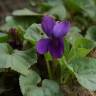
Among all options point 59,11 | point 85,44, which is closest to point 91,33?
point 59,11

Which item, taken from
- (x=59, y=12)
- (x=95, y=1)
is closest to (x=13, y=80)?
(x=59, y=12)

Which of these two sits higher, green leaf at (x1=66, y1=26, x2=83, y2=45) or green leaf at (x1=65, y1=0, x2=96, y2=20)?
green leaf at (x1=65, y1=0, x2=96, y2=20)

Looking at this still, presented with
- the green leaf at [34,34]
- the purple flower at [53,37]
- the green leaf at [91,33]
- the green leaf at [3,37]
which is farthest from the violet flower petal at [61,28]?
the green leaf at [91,33]

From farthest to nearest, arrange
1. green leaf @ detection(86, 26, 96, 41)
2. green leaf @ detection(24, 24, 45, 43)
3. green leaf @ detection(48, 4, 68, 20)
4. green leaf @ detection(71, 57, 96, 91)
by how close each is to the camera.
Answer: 1. green leaf @ detection(48, 4, 68, 20)
2. green leaf @ detection(86, 26, 96, 41)
3. green leaf @ detection(24, 24, 45, 43)
4. green leaf @ detection(71, 57, 96, 91)

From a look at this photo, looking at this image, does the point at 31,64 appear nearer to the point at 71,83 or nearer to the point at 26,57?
the point at 26,57

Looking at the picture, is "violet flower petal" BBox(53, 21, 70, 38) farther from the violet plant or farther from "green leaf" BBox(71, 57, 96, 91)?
"green leaf" BBox(71, 57, 96, 91)

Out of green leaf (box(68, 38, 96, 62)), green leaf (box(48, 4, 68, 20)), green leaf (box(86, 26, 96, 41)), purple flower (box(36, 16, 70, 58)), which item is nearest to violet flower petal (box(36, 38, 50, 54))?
purple flower (box(36, 16, 70, 58))

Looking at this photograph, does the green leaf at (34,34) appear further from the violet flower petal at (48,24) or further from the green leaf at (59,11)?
the green leaf at (59,11)
